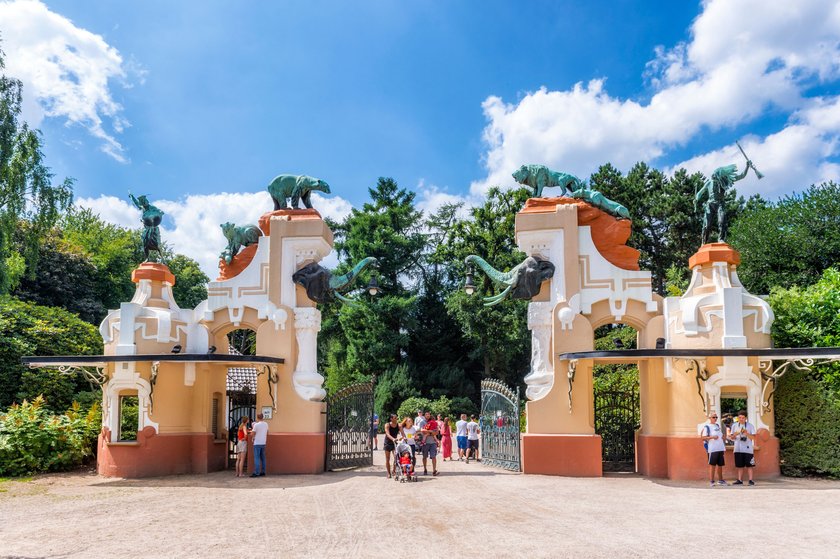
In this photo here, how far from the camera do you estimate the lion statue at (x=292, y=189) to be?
1772 cm

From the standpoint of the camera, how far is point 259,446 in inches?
621

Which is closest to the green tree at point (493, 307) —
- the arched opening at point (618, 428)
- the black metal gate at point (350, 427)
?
the arched opening at point (618, 428)

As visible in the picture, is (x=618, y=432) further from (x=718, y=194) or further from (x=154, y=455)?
(x=154, y=455)

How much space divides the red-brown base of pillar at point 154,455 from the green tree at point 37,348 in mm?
4166

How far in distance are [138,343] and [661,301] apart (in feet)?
42.5

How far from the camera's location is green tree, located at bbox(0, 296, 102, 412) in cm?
1934

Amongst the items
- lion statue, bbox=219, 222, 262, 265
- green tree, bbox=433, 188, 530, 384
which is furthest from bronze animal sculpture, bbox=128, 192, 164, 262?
green tree, bbox=433, 188, 530, 384

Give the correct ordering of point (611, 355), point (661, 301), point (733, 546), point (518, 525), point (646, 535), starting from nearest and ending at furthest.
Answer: point (733, 546), point (646, 535), point (518, 525), point (611, 355), point (661, 301)

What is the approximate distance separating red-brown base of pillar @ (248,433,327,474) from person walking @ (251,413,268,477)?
13.1 inches

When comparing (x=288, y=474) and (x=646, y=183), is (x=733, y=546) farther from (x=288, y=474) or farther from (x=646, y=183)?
(x=646, y=183)

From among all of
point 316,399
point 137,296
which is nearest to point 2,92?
point 137,296

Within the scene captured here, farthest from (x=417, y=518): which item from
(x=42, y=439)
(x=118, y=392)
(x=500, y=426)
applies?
(x=42, y=439)

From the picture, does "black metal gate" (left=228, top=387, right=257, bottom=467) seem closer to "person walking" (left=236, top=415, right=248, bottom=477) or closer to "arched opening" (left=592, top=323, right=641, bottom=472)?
"person walking" (left=236, top=415, right=248, bottom=477)

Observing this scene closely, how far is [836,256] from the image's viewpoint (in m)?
24.9
